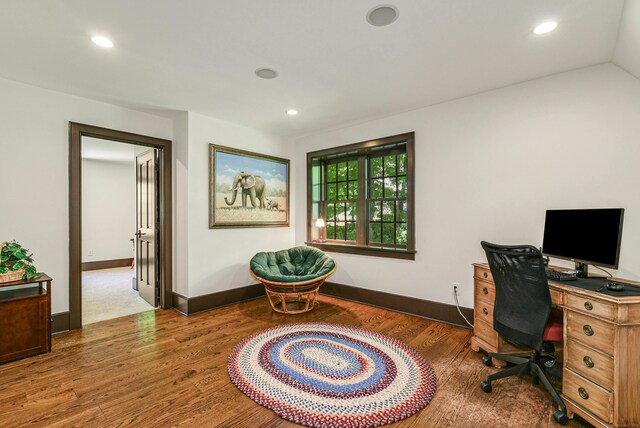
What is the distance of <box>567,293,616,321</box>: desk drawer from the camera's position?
1.73 metres

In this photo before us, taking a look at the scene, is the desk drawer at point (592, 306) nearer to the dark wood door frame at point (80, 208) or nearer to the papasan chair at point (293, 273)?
the papasan chair at point (293, 273)

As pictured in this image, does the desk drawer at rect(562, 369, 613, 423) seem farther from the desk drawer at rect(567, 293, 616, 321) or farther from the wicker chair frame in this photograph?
the wicker chair frame

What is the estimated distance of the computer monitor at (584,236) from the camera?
2098mm

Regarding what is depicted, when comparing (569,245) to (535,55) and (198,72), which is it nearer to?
(535,55)

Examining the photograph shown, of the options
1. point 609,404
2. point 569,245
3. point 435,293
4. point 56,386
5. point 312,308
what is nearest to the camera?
point 609,404

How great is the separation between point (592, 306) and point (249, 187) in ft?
13.0

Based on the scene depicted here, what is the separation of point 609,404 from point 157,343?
3535 millimetres

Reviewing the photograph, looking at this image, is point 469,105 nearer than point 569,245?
No

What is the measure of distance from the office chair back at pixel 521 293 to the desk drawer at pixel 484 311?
1.23ft

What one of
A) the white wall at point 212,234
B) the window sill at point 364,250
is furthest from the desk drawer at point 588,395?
the white wall at point 212,234

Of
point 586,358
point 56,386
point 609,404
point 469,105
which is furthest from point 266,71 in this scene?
point 609,404

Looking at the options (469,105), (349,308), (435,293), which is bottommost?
(349,308)

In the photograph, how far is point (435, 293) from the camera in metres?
3.62

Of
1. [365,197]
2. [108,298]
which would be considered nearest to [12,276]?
[108,298]
